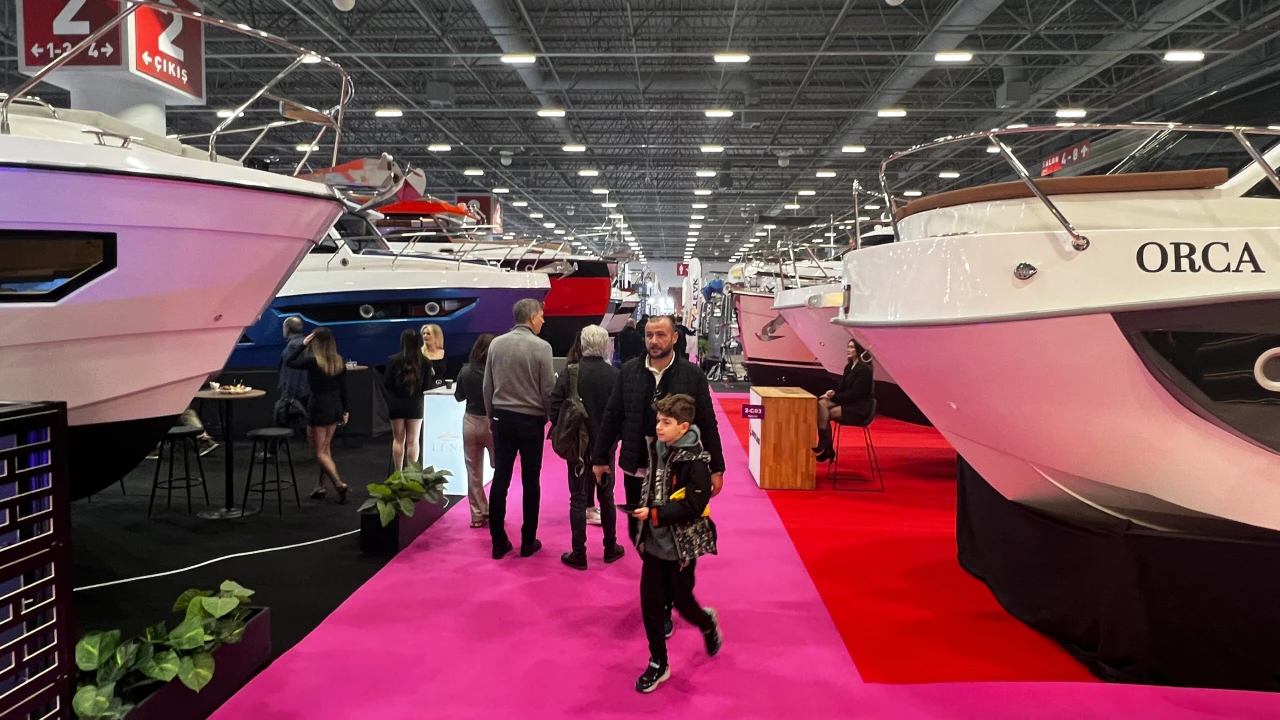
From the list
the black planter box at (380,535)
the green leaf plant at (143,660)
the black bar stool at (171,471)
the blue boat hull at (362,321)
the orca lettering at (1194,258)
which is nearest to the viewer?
the green leaf plant at (143,660)

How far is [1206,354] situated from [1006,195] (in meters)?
0.87

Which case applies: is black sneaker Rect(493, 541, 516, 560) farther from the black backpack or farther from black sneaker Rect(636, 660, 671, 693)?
black sneaker Rect(636, 660, 671, 693)

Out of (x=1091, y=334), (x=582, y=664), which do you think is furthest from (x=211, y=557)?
(x=1091, y=334)

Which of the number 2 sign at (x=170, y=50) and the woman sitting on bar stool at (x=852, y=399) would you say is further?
the number 2 sign at (x=170, y=50)

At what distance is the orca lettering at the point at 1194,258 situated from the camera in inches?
98.8

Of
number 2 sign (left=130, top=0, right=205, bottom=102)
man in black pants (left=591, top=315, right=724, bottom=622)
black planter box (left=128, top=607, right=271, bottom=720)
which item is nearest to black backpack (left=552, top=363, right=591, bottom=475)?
man in black pants (left=591, top=315, right=724, bottom=622)

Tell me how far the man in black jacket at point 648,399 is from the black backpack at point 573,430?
416mm

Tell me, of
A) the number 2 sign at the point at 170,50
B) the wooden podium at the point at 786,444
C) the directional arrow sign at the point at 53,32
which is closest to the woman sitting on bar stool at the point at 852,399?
the wooden podium at the point at 786,444

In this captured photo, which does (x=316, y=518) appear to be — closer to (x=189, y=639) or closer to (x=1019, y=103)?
(x=189, y=639)

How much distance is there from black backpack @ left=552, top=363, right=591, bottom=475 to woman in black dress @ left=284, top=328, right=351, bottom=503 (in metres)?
1.84

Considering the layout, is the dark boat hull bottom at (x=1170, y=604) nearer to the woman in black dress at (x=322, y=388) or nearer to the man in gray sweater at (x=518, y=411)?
the man in gray sweater at (x=518, y=411)

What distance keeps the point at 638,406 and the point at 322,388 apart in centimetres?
266

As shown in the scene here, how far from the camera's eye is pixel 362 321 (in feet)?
25.0

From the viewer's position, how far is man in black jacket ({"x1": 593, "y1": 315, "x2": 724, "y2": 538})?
11.2 ft
